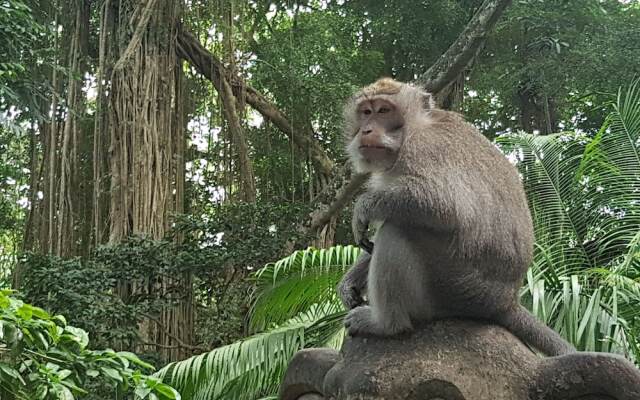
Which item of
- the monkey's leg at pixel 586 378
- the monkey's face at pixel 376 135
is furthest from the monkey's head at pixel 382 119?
the monkey's leg at pixel 586 378

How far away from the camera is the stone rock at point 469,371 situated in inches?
101

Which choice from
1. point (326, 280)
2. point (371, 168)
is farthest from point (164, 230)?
point (371, 168)

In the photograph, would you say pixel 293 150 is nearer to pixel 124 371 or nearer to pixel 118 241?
pixel 118 241

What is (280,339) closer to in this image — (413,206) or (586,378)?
(413,206)

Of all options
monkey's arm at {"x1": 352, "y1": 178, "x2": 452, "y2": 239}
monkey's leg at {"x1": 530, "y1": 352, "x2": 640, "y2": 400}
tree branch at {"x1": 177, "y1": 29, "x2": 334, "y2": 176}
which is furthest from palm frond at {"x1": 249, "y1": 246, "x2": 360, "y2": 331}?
tree branch at {"x1": 177, "y1": 29, "x2": 334, "y2": 176}

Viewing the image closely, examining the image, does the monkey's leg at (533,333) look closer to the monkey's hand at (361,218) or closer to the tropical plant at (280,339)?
the monkey's hand at (361,218)

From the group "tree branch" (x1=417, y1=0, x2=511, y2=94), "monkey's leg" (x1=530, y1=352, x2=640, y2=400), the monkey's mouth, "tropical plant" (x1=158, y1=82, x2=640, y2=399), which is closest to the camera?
"monkey's leg" (x1=530, y1=352, x2=640, y2=400)

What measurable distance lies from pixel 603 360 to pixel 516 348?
322mm

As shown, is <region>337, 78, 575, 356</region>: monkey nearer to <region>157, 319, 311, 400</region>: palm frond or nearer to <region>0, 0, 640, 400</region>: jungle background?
<region>0, 0, 640, 400</region>: jungle background

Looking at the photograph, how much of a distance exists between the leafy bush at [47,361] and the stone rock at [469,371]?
3.91 feet

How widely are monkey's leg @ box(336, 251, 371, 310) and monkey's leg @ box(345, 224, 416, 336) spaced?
22 centimetres

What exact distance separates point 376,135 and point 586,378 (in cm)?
129

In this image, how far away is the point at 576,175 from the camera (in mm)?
6523

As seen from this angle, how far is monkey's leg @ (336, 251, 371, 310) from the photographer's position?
3.48m
